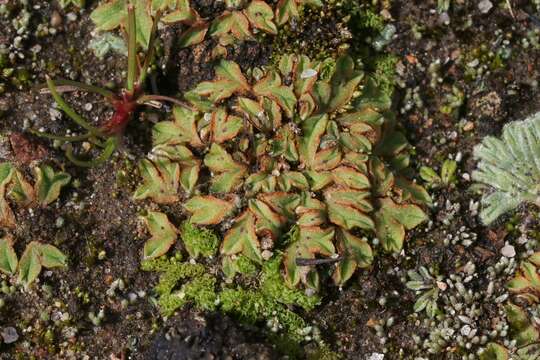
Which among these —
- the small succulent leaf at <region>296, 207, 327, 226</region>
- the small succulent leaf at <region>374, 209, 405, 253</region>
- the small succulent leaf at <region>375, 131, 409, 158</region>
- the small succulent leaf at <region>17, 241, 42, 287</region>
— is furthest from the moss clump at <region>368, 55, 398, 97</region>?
the small succulent leaf at <region>17, 241, 42, 287</region>

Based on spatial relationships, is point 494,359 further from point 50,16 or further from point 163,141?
point 50,16

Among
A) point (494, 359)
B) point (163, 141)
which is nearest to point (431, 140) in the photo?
point (494, 359)

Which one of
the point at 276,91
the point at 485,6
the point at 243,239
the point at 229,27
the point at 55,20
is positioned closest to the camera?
the point at 243,239


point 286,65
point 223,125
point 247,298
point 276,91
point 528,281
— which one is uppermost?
point 286,65

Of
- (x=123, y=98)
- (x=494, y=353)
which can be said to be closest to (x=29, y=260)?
(x=123, y=98)

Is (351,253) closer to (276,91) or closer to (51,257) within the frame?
(276,91)

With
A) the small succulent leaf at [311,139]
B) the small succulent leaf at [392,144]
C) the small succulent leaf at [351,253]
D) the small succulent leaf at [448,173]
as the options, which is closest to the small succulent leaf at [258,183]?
the small succulent leaf at [311,139]

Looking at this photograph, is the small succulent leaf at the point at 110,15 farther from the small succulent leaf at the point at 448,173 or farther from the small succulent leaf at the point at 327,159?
the small succulent leaf at the point at 448,173
